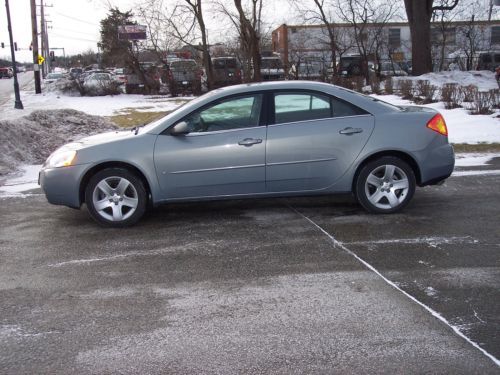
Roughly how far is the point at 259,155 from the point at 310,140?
0.59m

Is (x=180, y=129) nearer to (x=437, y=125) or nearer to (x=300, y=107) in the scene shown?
(x=300, y=107)

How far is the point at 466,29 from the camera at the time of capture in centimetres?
3180

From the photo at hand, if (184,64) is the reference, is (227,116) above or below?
below

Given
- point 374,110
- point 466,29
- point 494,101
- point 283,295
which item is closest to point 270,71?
point 466,29

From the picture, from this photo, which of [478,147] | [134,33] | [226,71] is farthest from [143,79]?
[478,147]

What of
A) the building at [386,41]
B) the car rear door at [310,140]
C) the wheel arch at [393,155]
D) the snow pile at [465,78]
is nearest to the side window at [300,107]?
the car rear door at [310,140]

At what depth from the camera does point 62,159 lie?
20.0 ft

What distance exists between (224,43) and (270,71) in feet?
15.2

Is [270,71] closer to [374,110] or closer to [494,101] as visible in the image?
[494,101]

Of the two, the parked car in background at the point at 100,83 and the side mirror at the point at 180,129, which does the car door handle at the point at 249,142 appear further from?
the parked car in background at the point at 100,83

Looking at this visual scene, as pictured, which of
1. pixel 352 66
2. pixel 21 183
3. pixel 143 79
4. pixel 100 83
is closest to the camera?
pixel 21 183

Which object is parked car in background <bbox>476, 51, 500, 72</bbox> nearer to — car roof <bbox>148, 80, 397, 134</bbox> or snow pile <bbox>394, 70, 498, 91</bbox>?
snow pile <bbox>394, 70, 498, 91</bbox>

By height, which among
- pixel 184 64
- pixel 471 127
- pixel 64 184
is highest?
pixel 184 64

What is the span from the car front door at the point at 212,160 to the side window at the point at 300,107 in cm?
28
